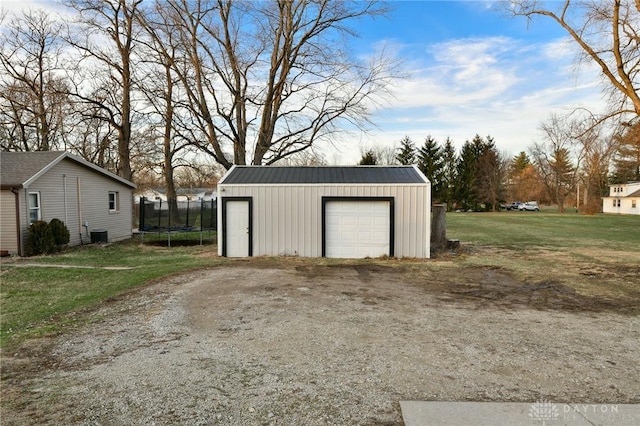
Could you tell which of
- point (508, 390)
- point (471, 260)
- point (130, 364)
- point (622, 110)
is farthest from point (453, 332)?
point (622, 110)

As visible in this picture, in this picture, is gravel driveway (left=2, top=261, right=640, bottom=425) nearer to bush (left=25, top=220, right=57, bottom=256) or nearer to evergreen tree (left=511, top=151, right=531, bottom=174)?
bush (left=25, top=220, right=57, bottom=256)

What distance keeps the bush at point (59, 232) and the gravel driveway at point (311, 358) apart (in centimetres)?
869

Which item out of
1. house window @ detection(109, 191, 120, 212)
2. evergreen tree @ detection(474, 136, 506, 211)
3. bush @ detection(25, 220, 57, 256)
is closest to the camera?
bush @ detection(25, 220, 57, 256)

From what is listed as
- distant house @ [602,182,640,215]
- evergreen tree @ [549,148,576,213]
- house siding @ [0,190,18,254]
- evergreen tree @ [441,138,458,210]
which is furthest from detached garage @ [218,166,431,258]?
distant house @ [602,182,640,215]

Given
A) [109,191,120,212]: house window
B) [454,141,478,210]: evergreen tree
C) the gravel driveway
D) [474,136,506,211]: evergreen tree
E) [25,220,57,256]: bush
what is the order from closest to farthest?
1. the gravel driveway
2. [25,220,57,256]: bush
3. [109,191,120,212]: house window
4. [474,136,506,211]: evergreen tree
5. [454,141,478,210]: evergreen tree

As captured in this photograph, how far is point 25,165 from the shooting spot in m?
14.0

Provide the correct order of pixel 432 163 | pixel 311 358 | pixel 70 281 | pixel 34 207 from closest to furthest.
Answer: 1. pixel 311 358
2. pixel 70 281
3. pixel 34 207
4. pixel 432 163

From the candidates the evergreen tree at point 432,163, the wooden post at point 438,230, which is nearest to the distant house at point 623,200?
the evergreen tree at point 432,163

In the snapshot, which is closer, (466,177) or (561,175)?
(466,177)

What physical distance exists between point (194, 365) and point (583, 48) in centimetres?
1546

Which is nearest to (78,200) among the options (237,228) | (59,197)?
(59,197)

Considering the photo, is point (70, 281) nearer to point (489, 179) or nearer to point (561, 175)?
point (489, 179)

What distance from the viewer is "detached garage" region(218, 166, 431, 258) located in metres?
12.2

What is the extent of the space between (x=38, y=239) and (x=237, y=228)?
6774 mm
